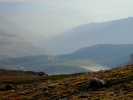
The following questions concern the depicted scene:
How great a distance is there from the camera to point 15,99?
5075 centimetres

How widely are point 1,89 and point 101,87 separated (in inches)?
1540

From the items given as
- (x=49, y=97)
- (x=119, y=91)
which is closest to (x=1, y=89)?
(x=49, y=97)

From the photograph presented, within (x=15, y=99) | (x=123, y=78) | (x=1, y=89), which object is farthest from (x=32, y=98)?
(x=1, y=89)

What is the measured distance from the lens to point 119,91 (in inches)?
1599

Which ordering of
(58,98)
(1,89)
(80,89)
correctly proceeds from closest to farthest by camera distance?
(58,98), (80,89), (1,89)

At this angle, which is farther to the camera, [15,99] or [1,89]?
[1,89]

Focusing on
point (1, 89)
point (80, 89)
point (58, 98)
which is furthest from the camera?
point (1, 89)

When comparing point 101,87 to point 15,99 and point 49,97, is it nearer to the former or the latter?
point 49,97

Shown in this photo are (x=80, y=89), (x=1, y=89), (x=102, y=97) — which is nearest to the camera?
(x=102, y=97)

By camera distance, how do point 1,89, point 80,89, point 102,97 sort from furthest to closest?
1. point 1,89
2. point 80,89
3. point 102,97

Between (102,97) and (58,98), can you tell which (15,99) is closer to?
(58,98)

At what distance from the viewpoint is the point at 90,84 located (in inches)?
1859

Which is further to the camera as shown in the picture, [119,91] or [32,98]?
[32,98]

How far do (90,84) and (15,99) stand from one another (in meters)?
15.5
